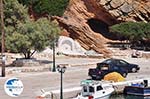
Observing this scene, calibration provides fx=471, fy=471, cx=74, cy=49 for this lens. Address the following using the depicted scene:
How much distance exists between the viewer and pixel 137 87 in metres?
28.0

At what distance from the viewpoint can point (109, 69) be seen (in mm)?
33594

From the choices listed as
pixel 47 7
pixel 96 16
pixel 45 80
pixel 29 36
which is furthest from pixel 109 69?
pixel 96 16

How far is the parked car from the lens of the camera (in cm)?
3244

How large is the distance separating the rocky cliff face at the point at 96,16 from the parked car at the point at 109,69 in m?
25.6

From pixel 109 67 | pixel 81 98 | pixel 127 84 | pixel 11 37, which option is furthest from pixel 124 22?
pixel 81 98

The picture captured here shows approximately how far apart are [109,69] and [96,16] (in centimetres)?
3821

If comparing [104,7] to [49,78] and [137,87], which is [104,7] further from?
[137,87]

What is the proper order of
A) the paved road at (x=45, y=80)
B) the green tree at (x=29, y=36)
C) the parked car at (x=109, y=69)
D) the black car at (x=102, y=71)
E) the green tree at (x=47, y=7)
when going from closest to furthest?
the paved road at (x=45, y=80) → the black car at (x=102, y=71) → the parked car at (x=109, y=69) → the green tree at (x=29, y=36) → the green tree at (x=47, y=7)

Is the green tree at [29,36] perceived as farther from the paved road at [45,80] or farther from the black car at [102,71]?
the black car at [102,71]

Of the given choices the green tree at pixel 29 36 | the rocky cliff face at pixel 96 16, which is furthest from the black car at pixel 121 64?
the rocky cliff face at pixel 96 16

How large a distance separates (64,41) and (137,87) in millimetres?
37044

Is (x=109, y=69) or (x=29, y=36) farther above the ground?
(x=29, y=36)

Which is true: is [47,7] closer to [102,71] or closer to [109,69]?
[109,69]

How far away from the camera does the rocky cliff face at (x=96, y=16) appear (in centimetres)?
6581
